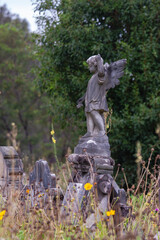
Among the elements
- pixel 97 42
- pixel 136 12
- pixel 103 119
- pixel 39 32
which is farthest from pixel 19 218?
pixel 39 32

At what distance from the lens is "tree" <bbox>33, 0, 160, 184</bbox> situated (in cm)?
958

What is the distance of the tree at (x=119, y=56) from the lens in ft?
31.4

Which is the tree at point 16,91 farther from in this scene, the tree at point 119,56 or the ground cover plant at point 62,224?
the ground cover plant at point 62,224

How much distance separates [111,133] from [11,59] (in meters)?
13.6

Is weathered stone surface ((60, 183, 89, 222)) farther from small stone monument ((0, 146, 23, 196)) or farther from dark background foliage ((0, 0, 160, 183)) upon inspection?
dark background foliage ((0, 0, 160, 183))

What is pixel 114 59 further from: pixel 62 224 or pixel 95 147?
pixel 62 224

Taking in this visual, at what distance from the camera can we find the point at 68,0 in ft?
33.0

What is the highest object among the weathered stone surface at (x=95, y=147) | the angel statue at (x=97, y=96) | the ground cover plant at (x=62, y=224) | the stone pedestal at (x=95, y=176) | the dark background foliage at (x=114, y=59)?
the dark background foliage at (x=114, y=59)

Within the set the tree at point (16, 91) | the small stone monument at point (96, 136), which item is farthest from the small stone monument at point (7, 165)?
the tree at point (16, 91)

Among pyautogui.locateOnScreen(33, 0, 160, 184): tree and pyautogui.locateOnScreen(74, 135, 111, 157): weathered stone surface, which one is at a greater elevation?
pyautogui.locateOnScreen(33, 0, 160, 184): tree

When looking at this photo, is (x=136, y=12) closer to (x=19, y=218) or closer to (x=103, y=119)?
(x=103, y=119)

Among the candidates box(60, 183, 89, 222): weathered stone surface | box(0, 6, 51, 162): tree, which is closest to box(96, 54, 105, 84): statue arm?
box(60, 183, 89, 222): weathered stone surface

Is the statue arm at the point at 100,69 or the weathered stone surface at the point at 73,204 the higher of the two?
the statue arm at the point at 100,69

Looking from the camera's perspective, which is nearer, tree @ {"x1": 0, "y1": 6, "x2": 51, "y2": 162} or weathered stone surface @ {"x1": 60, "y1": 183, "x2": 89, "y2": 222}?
weathered stone surface @ {"x1": 60, "y1": 183, "x2": 89, "y2": 222}
